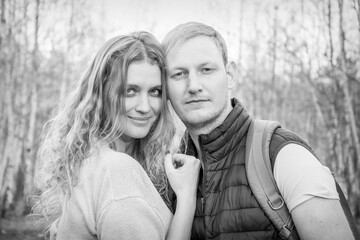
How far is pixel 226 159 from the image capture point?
2572 mm

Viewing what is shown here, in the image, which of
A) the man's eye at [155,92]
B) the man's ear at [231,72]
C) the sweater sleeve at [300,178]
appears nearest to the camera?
the sweater sleeve at [300,178]

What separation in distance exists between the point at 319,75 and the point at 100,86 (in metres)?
10.7

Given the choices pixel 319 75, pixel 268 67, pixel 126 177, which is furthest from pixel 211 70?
pixel 268 67

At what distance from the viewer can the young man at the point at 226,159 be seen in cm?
203

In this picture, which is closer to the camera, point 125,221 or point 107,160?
point 125,221

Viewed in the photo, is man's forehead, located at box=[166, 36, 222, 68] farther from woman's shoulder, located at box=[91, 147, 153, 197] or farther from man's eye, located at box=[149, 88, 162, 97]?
woman's shoulder, located at box=[91, 147, 153, 197]

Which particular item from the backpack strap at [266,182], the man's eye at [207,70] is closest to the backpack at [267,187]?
the backpack strap at [266,182]

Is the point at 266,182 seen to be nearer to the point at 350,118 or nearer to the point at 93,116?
the point at 93,116

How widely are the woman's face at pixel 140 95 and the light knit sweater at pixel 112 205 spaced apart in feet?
1.50

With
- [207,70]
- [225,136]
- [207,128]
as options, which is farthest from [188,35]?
[225,136]

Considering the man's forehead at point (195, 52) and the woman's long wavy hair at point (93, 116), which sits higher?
the man's forehead at point (195, 52)

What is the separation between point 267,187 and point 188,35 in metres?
1.43

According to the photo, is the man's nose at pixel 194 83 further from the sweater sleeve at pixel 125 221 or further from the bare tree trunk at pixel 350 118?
the bare tree trunk at pixel 350 118

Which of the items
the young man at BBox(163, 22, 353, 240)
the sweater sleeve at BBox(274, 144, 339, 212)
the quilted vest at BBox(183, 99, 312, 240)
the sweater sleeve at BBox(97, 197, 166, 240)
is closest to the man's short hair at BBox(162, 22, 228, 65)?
the young man at BBox(163, 22, 353, 240)
